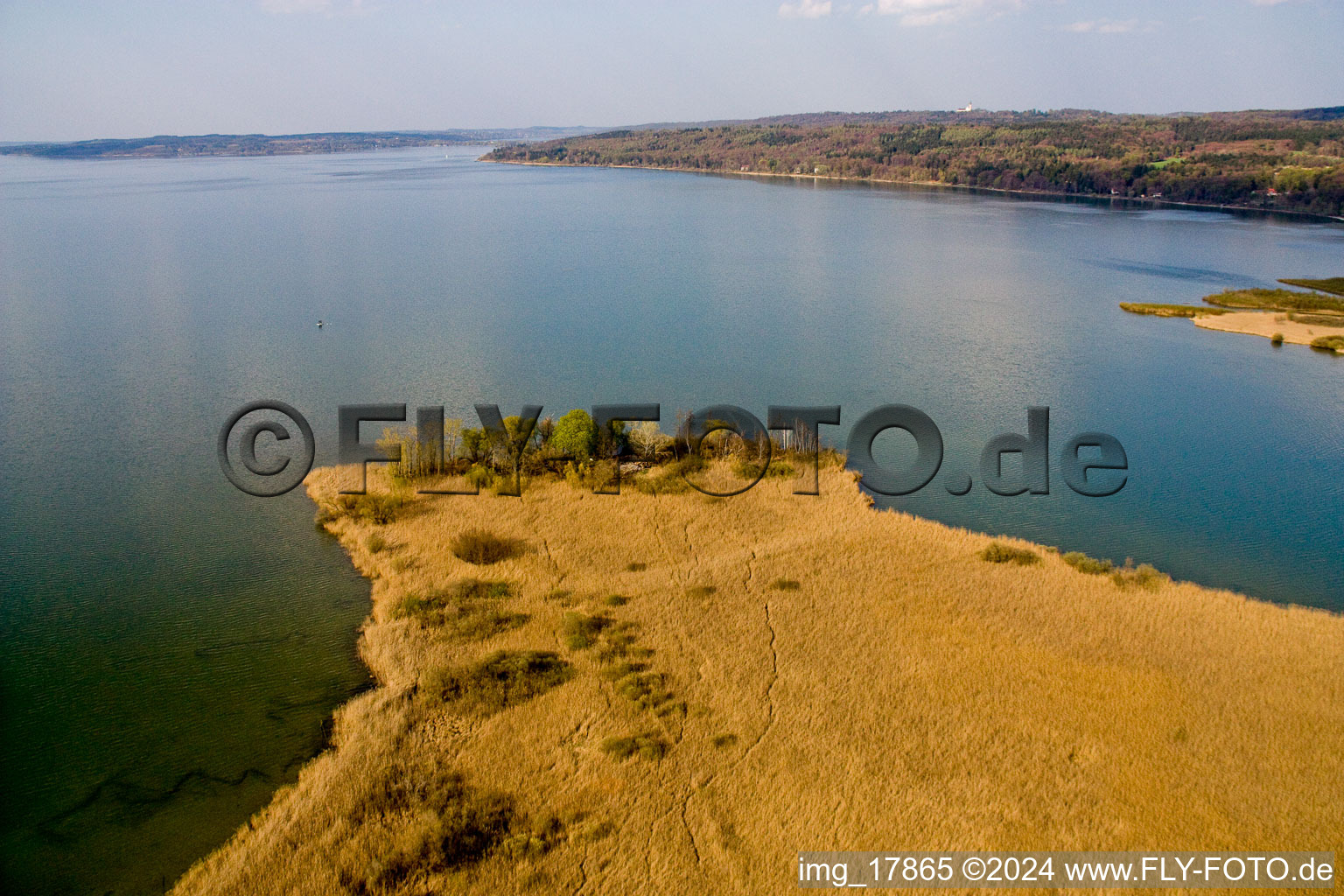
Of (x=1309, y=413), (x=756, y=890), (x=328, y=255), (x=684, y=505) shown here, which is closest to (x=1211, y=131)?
(x=1309, y=413)

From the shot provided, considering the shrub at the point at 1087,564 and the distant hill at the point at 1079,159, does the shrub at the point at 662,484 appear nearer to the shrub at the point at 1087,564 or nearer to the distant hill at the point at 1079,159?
the shrub at the point at 1087,564

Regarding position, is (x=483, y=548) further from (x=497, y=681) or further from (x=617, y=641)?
(x=497, y=681)

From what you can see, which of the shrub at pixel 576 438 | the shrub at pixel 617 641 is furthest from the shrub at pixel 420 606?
the shrub at pixel 576 438

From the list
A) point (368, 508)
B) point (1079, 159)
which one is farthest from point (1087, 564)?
point (1079, 159)

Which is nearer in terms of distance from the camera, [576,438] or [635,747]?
[635,747]

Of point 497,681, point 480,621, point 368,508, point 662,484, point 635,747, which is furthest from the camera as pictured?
point 662,484

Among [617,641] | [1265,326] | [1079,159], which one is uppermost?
[1079,159]
